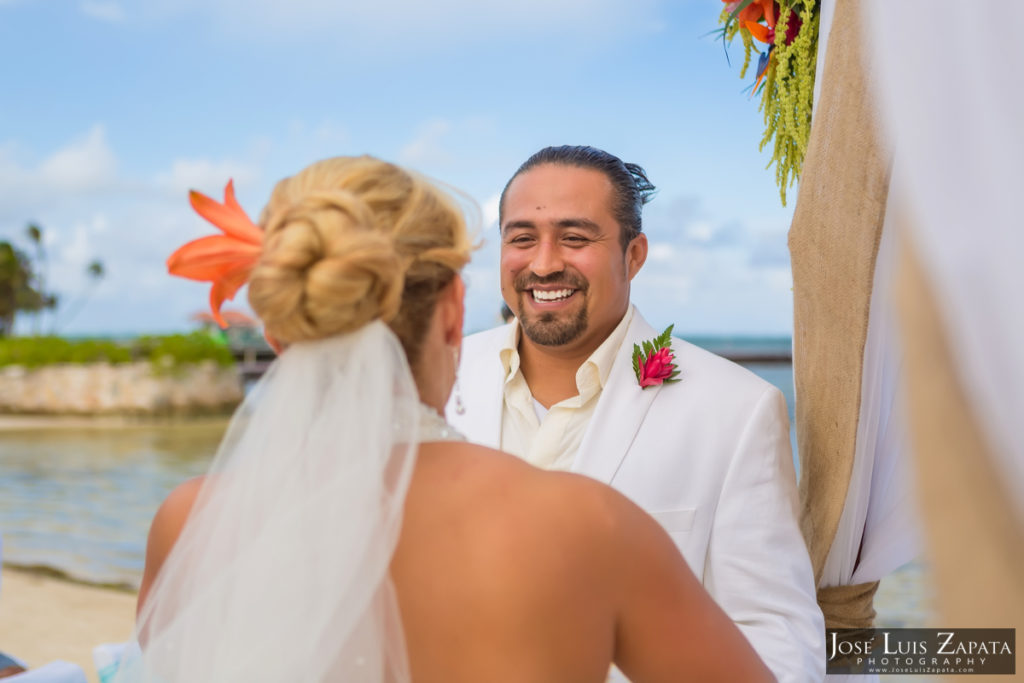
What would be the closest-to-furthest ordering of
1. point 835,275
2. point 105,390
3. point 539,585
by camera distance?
point 539,585
point 835,275
point 105,390

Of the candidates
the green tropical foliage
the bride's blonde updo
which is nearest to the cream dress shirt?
the bride's blonde updo

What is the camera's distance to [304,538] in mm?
1592

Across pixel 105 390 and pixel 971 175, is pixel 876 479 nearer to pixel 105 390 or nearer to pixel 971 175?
pixel 971 175

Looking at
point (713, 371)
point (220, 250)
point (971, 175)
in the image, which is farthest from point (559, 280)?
point (971, 175)

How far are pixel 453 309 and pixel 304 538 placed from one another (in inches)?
20.9

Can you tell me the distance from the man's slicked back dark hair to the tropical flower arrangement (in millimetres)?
513

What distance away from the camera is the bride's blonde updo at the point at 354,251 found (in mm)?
1473

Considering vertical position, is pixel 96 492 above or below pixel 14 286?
below

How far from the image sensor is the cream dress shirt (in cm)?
310

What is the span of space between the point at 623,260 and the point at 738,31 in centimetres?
97

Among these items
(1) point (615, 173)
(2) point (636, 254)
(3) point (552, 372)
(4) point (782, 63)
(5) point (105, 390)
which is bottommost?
(5) point (105, 390)

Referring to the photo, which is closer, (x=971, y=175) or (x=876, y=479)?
(x=971, y=175)

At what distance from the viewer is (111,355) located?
3956 cm

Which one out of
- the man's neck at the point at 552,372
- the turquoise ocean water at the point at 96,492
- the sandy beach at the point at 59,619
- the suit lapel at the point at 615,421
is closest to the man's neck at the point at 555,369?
the man's neck at the point at 552,372
